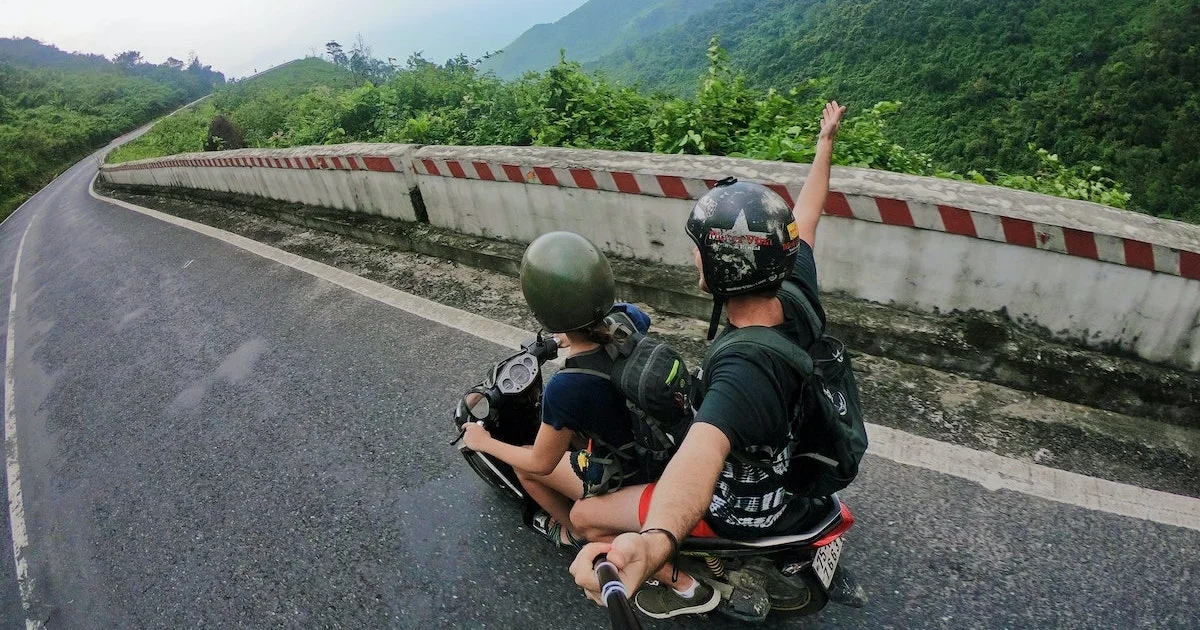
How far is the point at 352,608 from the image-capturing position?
8.92 ft

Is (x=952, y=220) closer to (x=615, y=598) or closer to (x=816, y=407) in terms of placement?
(x=816, y=407)

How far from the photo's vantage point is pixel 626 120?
7145 mm

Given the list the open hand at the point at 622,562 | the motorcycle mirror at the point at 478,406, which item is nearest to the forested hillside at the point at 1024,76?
the motorcycle mirror at the point at 478,406

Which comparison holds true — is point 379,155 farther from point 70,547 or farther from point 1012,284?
point 1012,284

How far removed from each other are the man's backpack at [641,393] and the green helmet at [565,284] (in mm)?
87

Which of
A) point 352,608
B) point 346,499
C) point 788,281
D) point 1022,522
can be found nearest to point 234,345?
point 346,499

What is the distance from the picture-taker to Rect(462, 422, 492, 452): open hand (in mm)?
2514

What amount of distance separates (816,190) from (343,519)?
2814 millimetres

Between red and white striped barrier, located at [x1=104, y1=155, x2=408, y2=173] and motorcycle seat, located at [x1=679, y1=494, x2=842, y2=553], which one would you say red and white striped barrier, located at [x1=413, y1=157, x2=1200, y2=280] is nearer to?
motorcycle seat, located at [x1=679, y1=494, x2=842, y2=553]

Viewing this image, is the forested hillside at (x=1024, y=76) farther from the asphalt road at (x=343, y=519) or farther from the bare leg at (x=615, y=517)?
the bare leg at (x=615, y=517)

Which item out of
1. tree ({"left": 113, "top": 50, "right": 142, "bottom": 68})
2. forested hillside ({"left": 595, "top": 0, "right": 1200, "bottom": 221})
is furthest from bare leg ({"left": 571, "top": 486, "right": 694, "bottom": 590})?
tree ({"left": 113, "top": 50, "right": 142, "bottom": 68})

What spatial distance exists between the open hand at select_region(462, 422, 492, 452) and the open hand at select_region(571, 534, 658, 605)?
4.12 feet

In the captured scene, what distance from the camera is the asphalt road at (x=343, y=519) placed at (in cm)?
238

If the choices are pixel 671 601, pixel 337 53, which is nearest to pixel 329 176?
pixel 671 601
